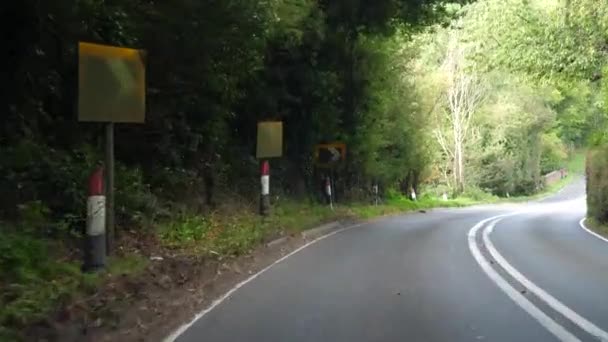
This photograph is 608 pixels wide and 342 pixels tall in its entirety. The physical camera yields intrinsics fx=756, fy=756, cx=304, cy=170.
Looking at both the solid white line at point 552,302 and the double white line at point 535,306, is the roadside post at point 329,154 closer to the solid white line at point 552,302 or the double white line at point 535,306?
the double white line at point 535,306

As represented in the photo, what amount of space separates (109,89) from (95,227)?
1.92m

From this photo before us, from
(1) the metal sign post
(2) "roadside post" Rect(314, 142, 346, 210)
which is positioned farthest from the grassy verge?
(2) "roadside post" Rect(314, 142, 346, 210)

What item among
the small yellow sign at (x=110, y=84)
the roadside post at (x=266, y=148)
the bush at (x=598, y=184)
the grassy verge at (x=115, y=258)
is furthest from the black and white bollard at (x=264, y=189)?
the bush at (x=598, y=184)

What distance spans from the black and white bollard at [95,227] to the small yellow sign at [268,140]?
1013 centimetres

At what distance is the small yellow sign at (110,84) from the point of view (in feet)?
32.2

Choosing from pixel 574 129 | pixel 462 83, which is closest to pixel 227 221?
pixel 462 83

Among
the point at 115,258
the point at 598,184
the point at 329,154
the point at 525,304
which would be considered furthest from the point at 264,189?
the point at 598,184

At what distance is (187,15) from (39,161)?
3616 millimetres

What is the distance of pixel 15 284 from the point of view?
750 centimetres

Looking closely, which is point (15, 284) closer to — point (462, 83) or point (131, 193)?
point (131, 193)

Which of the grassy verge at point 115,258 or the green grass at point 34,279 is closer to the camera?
the green grass at point 34,279

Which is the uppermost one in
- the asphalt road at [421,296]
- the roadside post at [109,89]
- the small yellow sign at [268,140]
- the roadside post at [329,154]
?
the roadside post at [109,89]

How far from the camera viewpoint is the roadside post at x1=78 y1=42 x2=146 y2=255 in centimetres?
983

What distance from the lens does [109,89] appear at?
33.3 ft
